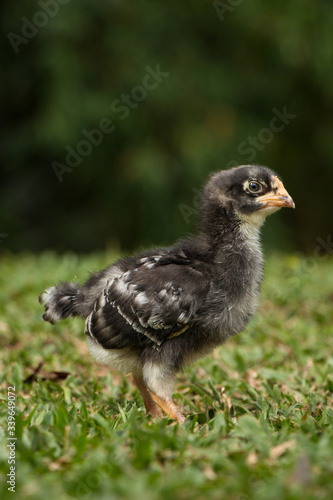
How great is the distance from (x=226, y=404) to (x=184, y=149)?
8.63m

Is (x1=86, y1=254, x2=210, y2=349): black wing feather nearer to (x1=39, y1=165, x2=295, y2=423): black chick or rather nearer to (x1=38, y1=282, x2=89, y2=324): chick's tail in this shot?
(x1=39, y1=165, x2=295, y2=423): black chick

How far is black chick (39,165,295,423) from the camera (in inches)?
143

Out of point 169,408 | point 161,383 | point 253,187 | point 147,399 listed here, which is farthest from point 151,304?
point 253,187

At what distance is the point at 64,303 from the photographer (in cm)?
412

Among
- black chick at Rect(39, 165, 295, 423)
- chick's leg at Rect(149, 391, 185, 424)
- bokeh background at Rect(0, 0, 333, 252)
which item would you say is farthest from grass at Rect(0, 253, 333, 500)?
bokeh background at Rect(0, 0, 333, 252)

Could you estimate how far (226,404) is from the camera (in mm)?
4004

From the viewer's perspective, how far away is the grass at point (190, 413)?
2.37 metres

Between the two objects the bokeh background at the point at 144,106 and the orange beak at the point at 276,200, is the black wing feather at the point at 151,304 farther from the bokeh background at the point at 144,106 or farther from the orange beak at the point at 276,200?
the bokeh background at the point at 144,106

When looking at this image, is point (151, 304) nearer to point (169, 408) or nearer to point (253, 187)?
point (169, 408)

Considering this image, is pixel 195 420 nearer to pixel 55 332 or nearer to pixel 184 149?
pixel 55 332

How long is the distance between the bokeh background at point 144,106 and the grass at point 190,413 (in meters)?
5.30

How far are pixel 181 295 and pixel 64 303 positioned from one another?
2.83 feet

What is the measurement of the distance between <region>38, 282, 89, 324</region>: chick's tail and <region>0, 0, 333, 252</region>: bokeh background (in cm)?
757

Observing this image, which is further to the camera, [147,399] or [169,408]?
[147,399]
